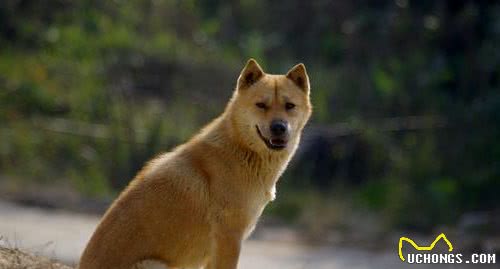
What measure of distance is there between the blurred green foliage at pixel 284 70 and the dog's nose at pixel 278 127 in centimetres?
628

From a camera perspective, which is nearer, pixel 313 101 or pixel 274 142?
pixel 274 142

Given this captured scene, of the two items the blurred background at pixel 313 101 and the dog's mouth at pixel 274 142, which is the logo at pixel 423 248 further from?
the dog's mouth at pixel 274 142

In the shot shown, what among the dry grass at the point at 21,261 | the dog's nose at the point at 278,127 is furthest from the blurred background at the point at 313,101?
the dog's nose at the point at 278,127

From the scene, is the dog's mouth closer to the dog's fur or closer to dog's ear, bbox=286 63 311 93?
the dog's fur

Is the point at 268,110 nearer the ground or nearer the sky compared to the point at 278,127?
nearer the sky

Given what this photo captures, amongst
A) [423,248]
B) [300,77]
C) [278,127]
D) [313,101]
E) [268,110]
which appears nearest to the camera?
[278,127]

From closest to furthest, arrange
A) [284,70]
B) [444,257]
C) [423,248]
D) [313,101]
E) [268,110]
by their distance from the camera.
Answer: [268,110]
[444,257]
[423,248]
[313,101]
[284,70]

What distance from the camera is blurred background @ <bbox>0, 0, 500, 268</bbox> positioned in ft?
42.7

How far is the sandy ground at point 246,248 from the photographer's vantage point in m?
10.9

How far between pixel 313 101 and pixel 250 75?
8156 mm

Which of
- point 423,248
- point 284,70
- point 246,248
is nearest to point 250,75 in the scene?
point 246,248

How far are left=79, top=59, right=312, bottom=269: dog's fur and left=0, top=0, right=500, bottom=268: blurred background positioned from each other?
13.7ft

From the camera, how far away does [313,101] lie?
49.8ft

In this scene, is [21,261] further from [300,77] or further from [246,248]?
[246,248]
